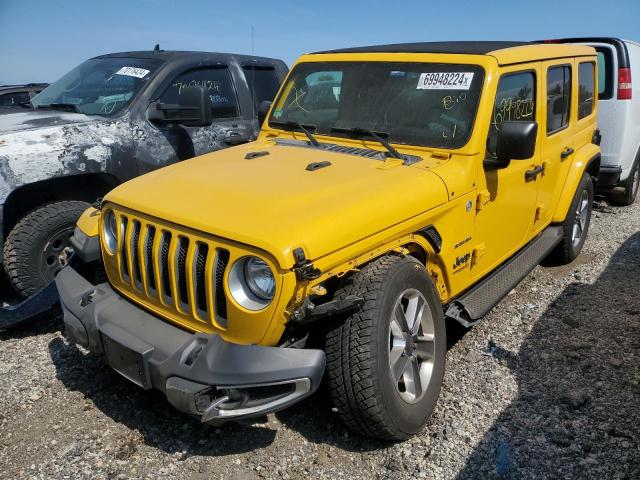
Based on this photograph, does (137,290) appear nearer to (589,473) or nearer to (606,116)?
(589,473)

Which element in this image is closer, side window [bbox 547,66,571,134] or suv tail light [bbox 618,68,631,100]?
side window [bbox 547,66,571,134]

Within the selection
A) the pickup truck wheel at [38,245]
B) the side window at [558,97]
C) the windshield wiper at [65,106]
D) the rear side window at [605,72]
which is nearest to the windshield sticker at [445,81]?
the side window at [558,97]

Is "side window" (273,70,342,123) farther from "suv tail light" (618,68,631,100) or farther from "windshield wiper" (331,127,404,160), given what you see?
"suv tail light" (618,68,631,100)

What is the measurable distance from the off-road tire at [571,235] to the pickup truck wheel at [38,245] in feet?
13.4

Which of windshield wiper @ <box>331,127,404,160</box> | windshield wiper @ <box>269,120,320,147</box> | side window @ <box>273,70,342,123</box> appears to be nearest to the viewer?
windshield wiper @ <box>331,127,404,160</box>

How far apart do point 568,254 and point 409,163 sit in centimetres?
269

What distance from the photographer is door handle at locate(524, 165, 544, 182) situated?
3789 mm

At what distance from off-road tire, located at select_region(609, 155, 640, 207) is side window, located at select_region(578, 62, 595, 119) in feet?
7.91

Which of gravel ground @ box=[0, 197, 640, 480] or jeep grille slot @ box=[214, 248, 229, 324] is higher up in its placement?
jeep grille slot @ box=[214, 248, 229, 324]

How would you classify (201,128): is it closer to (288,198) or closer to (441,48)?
(441,48)

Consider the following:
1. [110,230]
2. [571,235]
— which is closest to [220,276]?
[110,230]

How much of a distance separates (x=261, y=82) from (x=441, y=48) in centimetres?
252

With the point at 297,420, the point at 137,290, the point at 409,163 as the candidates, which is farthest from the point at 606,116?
the point at 137,290

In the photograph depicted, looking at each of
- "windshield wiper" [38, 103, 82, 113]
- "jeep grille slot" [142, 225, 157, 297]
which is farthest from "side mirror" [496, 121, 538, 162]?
"windshield wiper" [38, 103, 82, 113]
